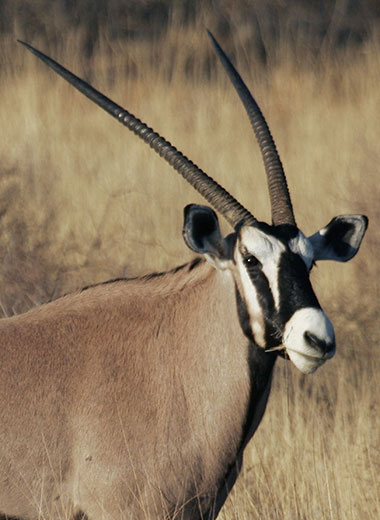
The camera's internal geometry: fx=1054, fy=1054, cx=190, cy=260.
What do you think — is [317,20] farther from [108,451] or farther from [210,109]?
[108,451]

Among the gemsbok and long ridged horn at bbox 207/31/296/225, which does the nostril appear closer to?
the gemsbok

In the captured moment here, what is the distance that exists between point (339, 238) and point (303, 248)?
56 centimetres

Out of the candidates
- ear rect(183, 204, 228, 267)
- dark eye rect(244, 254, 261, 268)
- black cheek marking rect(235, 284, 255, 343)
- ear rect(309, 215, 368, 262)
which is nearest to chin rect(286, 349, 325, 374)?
black cheek marking rect(235, 284, 255, 343)

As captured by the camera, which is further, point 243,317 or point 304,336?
point 243,317

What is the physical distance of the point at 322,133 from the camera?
1054 centimetres

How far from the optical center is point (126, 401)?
4.43 m

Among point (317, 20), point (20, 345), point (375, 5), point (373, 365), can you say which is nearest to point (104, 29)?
point (317, 20)

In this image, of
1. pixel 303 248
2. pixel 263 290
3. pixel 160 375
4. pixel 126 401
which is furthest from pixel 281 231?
pixel 126 401

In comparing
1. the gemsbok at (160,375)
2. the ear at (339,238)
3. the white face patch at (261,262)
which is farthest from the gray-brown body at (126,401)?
the ear at (339,238)

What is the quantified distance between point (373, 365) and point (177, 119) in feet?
14.4

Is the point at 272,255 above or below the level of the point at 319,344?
above

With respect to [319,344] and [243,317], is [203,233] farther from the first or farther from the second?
[319,344]

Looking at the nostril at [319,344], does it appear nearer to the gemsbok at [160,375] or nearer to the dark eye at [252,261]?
the gemsbok at [160,375]

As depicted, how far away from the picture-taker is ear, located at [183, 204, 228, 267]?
4.40m
